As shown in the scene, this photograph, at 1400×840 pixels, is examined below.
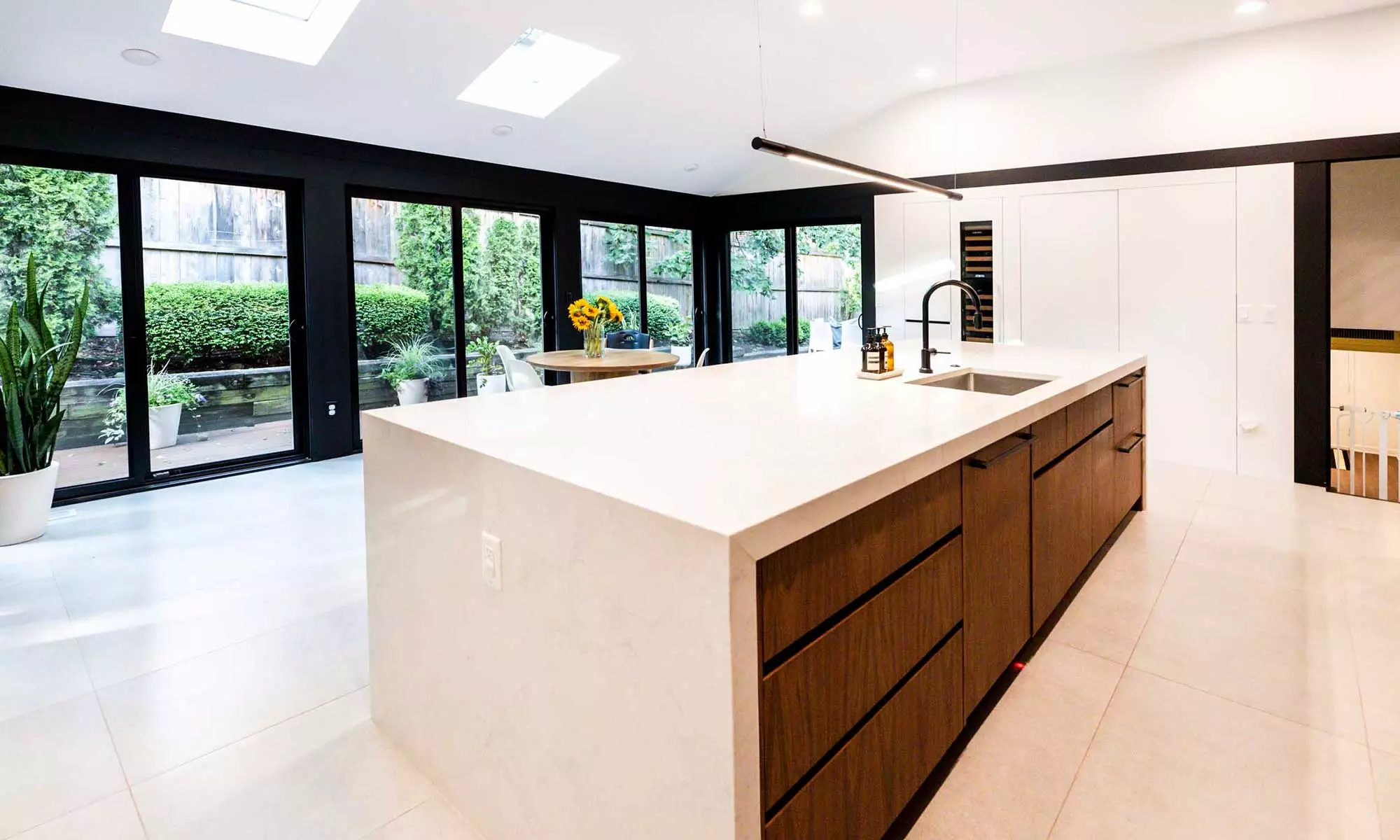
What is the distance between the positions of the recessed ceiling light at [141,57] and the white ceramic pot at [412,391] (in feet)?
8.28

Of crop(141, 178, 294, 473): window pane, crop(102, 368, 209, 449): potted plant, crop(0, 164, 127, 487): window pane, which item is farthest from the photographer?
crop(141, 178, 294, 473): window pane

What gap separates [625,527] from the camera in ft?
3.78

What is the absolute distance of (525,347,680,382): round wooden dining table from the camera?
4.68m

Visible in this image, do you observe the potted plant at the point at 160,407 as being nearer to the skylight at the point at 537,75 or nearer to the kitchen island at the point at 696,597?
the skylight at the point at 537,75

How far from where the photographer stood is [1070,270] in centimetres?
547

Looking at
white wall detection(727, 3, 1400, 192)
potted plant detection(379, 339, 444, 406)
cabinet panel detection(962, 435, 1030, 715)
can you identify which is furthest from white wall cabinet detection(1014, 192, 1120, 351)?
potted plant detection(379, 339, 444, 406)

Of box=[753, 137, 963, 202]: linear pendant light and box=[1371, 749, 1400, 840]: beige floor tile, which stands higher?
box=[753, 137, 963, 202]: linear pendant light

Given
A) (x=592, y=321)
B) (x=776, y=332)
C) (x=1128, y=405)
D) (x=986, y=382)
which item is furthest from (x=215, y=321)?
(x=1128, y=405)

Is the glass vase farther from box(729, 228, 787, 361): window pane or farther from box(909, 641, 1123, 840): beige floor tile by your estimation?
box(909, 641, 1123, 840): beige floor tile

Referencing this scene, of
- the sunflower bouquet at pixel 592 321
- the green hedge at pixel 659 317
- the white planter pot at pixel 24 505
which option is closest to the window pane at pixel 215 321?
the white planter pot at pixel 24 505

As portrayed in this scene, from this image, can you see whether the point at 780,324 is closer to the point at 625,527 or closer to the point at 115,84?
the point at 115,84

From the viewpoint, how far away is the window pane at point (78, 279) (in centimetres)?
409

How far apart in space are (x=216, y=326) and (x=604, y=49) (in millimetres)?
3105

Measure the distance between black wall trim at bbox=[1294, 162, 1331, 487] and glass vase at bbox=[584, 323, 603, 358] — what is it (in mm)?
4443
